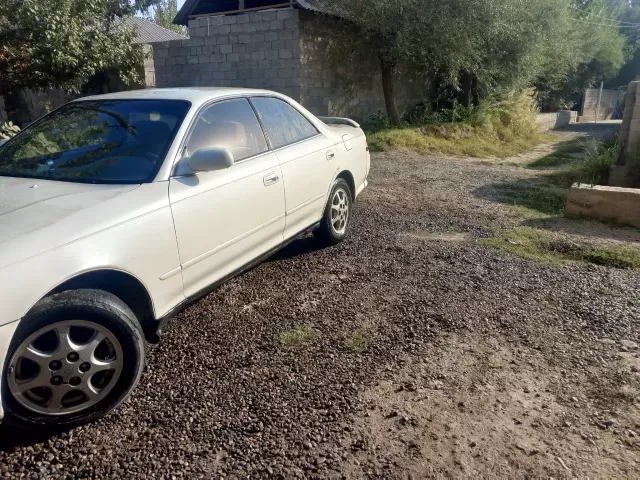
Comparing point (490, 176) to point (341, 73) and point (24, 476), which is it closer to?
point (341, 73)

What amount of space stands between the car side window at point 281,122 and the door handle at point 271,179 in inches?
13.3

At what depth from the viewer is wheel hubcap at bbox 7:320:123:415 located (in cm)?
229

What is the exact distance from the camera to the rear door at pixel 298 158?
4121 mm

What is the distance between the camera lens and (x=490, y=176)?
9.45m

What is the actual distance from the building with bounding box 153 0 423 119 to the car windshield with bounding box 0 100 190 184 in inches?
379

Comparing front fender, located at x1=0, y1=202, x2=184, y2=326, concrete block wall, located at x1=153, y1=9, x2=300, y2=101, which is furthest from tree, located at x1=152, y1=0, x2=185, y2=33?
front fender, located at x1=0, y1=202, x2=184, y2=326

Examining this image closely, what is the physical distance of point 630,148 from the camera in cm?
828

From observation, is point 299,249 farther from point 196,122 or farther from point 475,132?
point 475,132

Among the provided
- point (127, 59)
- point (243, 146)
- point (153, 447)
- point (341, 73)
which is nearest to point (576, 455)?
point (153, 447)

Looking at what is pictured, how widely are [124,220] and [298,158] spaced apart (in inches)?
74.5

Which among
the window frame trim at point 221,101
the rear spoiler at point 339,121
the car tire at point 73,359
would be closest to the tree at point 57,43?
the rear spoiler at point 339,121

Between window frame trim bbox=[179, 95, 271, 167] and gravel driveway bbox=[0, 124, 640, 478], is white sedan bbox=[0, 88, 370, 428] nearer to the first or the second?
window frame trim bbox=[179, 95, 271, 167]

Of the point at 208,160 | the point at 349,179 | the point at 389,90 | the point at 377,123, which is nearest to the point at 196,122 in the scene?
the point at 208,160

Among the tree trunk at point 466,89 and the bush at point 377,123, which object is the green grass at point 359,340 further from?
the tree trunk at point 466,89
